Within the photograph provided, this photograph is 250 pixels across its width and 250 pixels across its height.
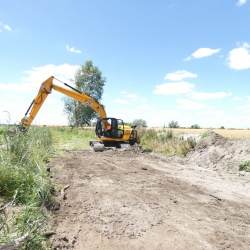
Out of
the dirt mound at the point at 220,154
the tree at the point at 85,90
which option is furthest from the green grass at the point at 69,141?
the tree at the point at 85,90

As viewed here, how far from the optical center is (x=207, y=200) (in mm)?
6305

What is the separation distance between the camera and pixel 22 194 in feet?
15.1

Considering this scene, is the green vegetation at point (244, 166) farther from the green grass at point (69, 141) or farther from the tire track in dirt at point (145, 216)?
the green grass at point (69, 141)

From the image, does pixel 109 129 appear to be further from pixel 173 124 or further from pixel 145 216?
pixel 173 124

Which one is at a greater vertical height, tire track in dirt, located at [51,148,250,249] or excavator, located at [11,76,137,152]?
excavator, located at [11,76,137,152]

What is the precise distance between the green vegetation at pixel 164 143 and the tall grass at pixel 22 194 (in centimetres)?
917

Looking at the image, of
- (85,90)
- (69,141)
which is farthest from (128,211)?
(85,90)

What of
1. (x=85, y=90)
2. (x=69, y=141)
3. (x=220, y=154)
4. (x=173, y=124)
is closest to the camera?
(x=220, y=154)

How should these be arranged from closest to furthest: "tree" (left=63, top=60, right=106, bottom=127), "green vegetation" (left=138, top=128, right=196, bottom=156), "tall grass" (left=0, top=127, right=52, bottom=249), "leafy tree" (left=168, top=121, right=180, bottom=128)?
"tall grass" (left=0, top=127, right=52, bottom=249)
"green vegetation" (left=138, top=128, right=196, bottom=156)
"tree" (left=63, top=60, right=106, bottom=127)
"leafy tree" (left=168, top=121, right=180, bottom=128)

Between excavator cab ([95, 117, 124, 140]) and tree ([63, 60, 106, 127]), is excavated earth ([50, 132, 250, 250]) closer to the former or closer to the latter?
excavator cab ([95, 117, 124, 140])

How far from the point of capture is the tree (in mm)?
48156

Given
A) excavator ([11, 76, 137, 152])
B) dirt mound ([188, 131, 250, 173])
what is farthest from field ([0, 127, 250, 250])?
excavator ([11, 76, 137, 152])

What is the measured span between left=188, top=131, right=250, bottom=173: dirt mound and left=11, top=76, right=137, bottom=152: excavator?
4.38 metres

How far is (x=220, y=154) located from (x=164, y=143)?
14.1 feet
